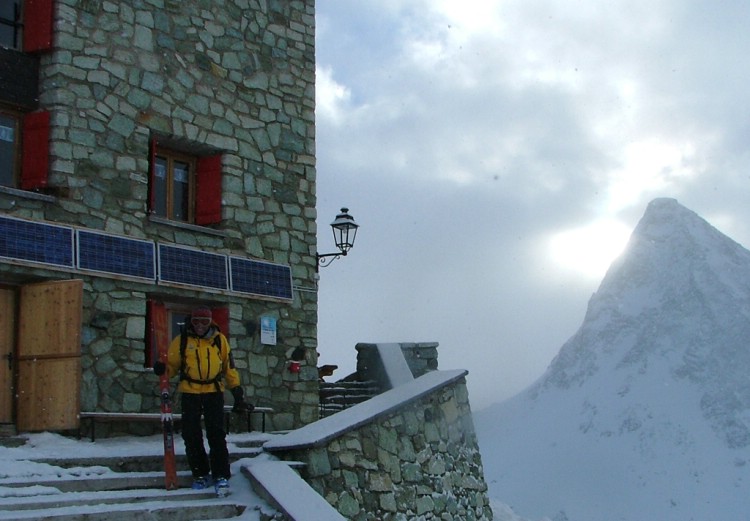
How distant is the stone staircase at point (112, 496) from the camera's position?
287 inches

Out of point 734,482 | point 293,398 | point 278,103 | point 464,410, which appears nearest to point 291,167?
point 278,103

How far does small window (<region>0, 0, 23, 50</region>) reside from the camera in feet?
37.2

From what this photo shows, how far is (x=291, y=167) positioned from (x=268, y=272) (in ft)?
4.95

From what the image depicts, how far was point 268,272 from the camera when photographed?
1301cm

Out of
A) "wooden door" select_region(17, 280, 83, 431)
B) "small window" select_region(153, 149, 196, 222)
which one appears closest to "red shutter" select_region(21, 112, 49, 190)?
"wooden door" select_region(17, 280, 83, 431)

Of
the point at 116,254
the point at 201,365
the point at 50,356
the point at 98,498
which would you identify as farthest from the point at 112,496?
the point at 116,254

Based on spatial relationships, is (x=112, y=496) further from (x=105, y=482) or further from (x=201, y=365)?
(x=201, y=365)

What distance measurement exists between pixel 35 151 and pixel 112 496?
464cm

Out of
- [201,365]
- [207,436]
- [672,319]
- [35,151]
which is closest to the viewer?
[207,436]

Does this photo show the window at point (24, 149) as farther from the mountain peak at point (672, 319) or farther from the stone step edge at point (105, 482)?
the mountain peak at point (672, 319)

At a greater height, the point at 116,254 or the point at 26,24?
the point at 26,24

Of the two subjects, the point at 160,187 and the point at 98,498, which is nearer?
the point at 98,498

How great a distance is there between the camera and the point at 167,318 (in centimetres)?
1205

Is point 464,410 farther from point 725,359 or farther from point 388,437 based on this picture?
point 725,359
